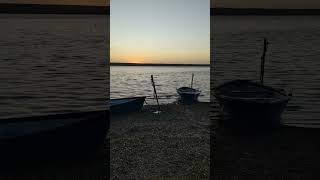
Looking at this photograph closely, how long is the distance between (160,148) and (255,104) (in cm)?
473

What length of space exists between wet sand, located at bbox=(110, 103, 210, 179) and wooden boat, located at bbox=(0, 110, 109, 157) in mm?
716

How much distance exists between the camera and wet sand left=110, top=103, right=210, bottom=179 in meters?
8.15

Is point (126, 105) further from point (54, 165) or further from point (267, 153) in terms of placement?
point (267, 153)

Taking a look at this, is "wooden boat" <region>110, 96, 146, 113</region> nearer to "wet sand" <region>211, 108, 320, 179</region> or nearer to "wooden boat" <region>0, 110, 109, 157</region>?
"wet sand" <region>211, 108, 320, 179</region>

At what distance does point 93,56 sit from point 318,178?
1678 inches

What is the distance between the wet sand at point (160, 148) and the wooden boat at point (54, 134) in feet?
2.35

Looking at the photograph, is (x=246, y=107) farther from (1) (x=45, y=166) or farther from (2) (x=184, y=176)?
(1) (x=45, y=166)

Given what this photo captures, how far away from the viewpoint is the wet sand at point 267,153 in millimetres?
8656

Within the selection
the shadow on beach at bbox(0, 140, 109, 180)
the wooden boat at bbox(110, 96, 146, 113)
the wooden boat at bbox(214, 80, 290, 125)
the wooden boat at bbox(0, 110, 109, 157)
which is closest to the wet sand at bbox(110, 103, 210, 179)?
the shadow on beach at bbox(0, 140, 109, 180)

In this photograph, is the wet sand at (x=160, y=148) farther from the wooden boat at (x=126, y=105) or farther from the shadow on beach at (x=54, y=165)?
the wooden boat at (x=126, y=105)

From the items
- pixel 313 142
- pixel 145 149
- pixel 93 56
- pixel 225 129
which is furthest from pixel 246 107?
pixel 93 56

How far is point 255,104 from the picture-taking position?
13.2 m

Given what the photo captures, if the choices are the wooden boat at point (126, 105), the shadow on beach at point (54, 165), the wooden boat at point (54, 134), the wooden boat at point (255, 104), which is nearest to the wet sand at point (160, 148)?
the shadow on beach at point (54, 165)

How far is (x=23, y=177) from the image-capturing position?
8.50 m
